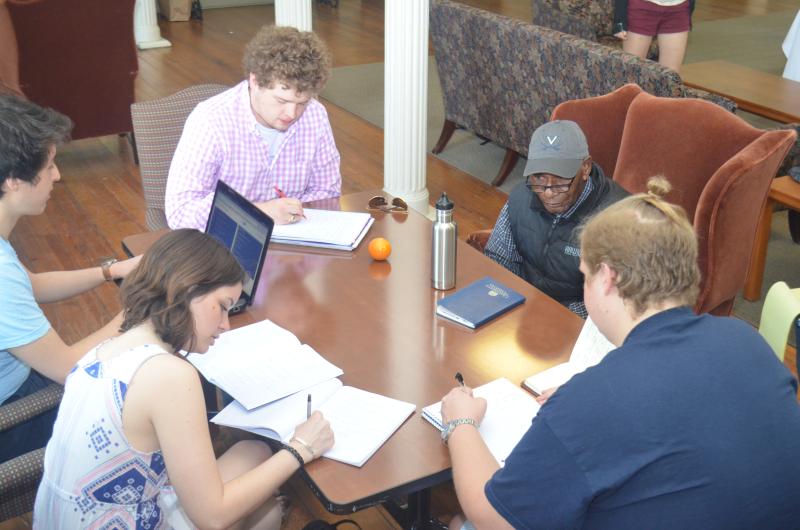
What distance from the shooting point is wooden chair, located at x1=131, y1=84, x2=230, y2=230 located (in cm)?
319

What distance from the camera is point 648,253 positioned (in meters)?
1.54

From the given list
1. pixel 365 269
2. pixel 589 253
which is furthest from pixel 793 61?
pixel 589 253

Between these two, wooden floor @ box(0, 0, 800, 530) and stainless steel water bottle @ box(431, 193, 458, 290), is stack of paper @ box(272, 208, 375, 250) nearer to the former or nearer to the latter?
stainless steel water bottle @ box(431, 193, 458, 290)

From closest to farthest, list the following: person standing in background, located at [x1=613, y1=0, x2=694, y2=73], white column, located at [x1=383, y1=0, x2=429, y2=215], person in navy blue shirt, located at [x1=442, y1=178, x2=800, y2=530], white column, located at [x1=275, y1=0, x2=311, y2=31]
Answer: person in navy blue shirt, located at [x1=442, y1=178, x2=800, y2=530] < white column, located at [x1=383, y1=0, x2=429, y2=215] < white column, located at [x1=275, y1=0, x2=311, y2=31] < person standing in background, located at [x1=613, y1=0, x2=694, y2=73]

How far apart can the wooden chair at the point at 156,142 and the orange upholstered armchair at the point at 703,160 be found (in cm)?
139

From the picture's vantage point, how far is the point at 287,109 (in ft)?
9.00

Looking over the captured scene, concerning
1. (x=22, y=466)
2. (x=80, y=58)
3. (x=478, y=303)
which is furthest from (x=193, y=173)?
(x=80, y=58)

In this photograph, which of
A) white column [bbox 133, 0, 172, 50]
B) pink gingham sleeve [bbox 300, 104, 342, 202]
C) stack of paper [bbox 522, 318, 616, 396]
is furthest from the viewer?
white column [bbox 133, 0, 172, 50]

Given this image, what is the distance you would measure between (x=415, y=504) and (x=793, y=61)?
15.9ft

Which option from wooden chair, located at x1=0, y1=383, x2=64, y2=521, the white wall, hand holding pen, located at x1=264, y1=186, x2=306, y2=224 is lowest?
the white wall

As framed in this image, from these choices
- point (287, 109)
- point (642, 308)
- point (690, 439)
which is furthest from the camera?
point (287, 109)

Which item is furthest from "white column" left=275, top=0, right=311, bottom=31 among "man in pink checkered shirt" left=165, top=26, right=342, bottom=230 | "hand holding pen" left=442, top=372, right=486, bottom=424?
"hand holding pen" left=442, top=372, right=486, bottom=424

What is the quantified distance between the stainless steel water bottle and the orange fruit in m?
0.19

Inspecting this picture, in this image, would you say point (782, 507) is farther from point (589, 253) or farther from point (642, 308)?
point (589, 253)
